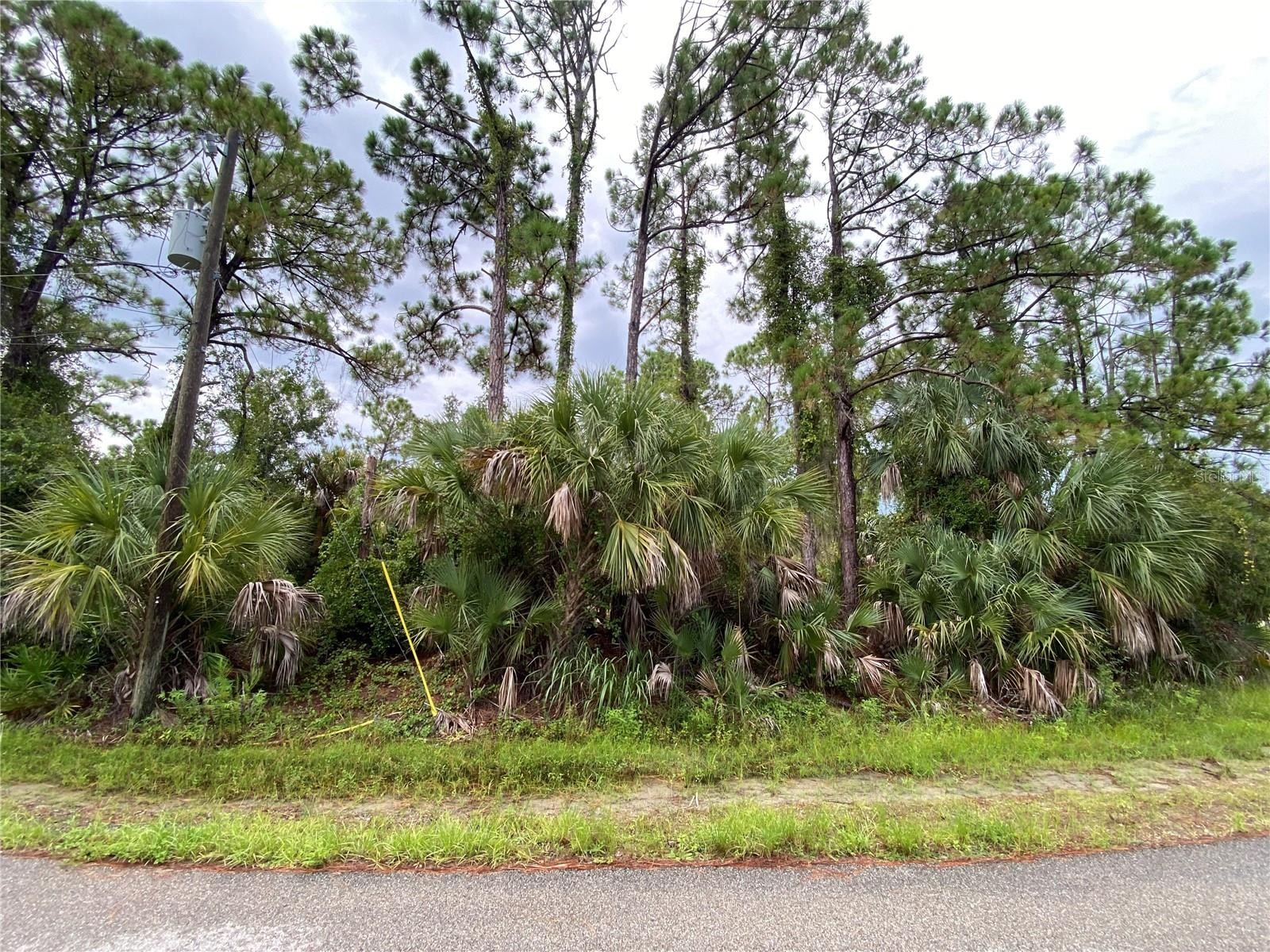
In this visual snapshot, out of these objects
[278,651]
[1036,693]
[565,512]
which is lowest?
[1036,693]

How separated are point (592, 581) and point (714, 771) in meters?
2.71

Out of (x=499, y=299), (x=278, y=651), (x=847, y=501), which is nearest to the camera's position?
(x=278, y=651)

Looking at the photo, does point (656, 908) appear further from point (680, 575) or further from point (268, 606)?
point (268, 606)

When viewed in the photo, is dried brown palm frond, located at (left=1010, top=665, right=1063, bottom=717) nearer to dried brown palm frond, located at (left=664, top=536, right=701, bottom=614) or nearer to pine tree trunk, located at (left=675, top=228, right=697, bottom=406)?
dried brown palm frond, located at (left=664, top=536, right=701, bottom=614)

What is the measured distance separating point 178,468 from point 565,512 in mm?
4399

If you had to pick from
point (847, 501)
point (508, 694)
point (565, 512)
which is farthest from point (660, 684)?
point (847, 501)

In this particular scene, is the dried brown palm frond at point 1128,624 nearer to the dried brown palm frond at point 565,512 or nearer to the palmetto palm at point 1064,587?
the palmetto palm at point 1064,587

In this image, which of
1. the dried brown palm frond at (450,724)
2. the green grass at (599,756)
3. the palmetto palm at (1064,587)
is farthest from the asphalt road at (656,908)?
the palmetto palm at (1064,587)

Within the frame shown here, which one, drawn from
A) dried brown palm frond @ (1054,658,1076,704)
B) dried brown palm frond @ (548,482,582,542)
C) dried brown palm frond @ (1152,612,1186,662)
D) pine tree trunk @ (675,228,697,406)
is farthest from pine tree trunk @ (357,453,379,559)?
dried brown palm frond @ (1152,612,1186,662)

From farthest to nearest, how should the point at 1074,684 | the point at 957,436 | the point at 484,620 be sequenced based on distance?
the point at 957,436 → the point at 1074,684 → the point at 484,620

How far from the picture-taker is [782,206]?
1330 cm

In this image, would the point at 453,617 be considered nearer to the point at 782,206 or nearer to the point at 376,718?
the point at 376,718

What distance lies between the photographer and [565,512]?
6.08 m

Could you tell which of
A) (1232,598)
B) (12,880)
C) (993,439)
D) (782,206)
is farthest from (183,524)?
(1232,598)
